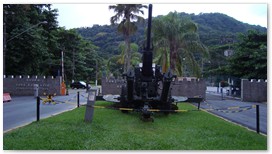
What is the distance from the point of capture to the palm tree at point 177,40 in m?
24.2

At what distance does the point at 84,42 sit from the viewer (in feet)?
47.2

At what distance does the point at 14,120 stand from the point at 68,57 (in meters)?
11.4

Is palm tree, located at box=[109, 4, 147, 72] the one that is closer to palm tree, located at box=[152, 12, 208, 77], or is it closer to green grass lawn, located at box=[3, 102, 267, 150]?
green grass lawn, located at box=[3, 102, 267, 150]

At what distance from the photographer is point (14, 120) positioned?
35.9ft

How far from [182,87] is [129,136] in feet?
56.0

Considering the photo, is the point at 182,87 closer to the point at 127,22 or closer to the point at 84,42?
the point at 127,22

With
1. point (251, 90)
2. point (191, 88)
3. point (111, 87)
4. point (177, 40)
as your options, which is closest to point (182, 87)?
point (191, 88)

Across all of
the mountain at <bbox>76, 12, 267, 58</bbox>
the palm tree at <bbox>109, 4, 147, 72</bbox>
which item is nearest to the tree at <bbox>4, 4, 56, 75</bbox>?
the mountain at <bbox>76, 12, 267, 58</bbox>

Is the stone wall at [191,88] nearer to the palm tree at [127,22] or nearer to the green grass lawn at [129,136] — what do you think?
the palm tree at [127,22]

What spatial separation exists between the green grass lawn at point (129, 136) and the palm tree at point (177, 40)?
1453cm

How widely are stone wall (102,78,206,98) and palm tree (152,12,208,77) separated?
63 cm

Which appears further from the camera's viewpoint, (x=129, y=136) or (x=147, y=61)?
(x=147, y=61)

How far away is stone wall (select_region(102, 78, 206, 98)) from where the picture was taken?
23.9 metres

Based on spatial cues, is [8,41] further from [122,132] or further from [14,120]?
[122,132]
